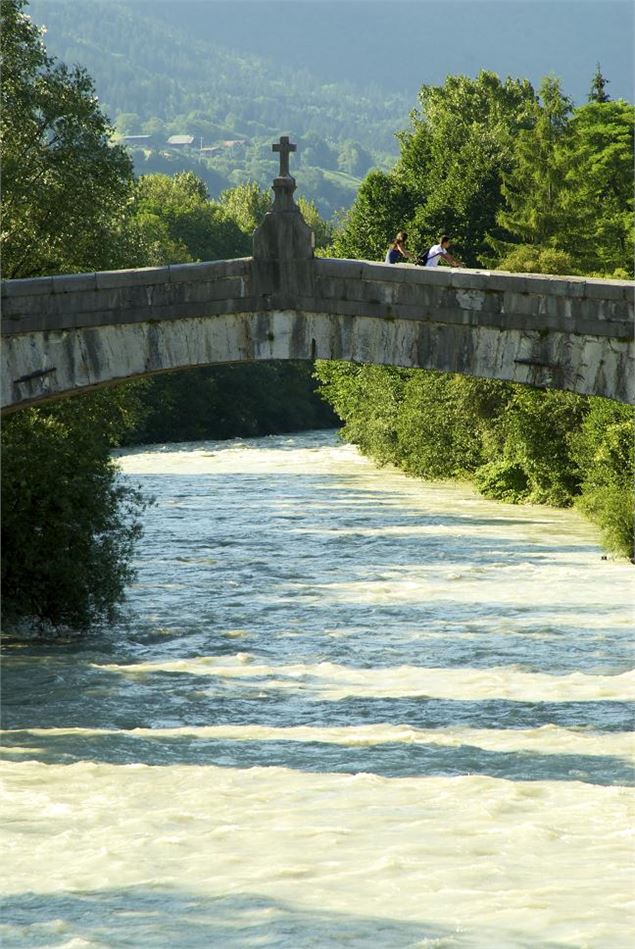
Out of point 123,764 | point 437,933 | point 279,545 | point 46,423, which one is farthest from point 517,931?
point 279,545

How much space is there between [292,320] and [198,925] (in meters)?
6.59

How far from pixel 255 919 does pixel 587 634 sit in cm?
1089

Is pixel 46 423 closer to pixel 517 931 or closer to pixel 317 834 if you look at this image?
pixel 317 834

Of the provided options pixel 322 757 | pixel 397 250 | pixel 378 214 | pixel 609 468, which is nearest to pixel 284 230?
pixel 397 250

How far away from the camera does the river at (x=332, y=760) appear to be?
11.7 m

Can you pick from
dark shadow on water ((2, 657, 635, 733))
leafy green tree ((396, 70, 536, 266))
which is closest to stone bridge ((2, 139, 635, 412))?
dark shadow on water ((2, 657, 635, 733))

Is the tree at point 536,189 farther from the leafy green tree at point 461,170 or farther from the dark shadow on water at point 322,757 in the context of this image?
the dark shadow on water at point 322,757

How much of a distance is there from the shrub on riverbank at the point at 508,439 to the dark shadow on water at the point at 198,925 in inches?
682

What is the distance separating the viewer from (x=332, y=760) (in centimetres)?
1566

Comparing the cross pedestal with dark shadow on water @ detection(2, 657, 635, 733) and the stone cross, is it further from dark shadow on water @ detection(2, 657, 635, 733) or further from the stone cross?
dark shadow on water @ detection(2, 657, 635, 733)

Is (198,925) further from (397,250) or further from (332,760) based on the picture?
(397,250)

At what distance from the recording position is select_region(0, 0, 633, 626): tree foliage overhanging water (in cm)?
2164

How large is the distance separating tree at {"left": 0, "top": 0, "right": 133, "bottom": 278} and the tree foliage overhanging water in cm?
3

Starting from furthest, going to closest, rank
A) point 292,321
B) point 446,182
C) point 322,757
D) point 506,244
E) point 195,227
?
point 195,227
point 446,182
point 506,244
point 322,757
point 292,321
